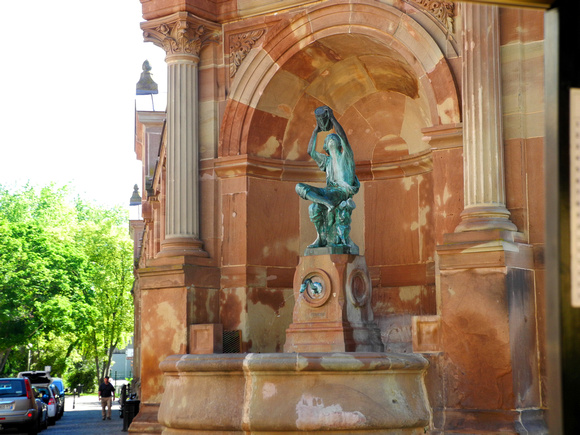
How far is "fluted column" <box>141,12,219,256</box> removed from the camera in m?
15.9

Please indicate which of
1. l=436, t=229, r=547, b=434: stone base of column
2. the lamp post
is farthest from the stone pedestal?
the lamp post

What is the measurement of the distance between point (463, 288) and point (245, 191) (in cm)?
508

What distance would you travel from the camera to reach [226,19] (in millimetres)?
16422

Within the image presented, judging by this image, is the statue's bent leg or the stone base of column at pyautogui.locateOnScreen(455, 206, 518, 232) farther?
the statue's bent leg

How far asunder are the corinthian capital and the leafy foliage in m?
22.5

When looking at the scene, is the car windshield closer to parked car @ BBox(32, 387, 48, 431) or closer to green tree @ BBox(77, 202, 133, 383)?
parked car @ BBox(32, 387, 48, 431)

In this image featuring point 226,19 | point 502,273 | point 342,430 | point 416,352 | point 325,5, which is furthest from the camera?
point 226,19

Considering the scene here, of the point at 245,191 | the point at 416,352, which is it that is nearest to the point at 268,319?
the point at 245,191

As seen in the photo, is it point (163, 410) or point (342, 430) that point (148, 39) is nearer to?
point (163, 410)

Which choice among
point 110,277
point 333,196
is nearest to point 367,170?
point 333,196

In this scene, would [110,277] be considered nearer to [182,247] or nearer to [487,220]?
[182,247]

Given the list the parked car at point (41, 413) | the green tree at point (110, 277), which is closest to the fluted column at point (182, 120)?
the parked car at point (41, 413)

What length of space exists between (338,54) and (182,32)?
2.82m

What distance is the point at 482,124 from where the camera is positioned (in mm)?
12859
